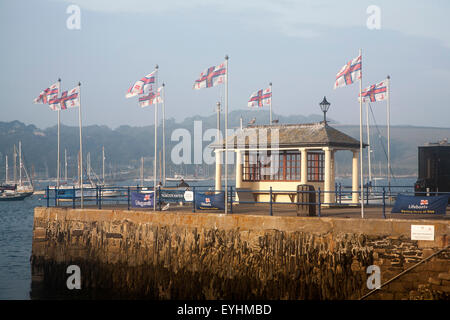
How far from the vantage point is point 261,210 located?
24203 millimetres

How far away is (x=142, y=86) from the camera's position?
Result: 971 inches

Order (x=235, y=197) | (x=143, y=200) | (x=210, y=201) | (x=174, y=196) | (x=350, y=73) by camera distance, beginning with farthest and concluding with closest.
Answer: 1. (x=174, y=196)
2. (x=235, y=197)
3. (x=143, y=200)
4. (x=210, y=201)
5. (x=350, y=73)

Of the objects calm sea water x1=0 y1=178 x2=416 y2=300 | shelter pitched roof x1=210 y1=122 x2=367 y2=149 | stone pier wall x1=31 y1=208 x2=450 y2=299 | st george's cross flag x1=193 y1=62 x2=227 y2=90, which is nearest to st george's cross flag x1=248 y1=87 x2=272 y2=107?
shelter pitched roof x1=210 y1=122 x2=367 y2=149

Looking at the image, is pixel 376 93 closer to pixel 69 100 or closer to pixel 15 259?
pixel 69 100

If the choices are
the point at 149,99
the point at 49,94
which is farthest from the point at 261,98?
the point at 49,94

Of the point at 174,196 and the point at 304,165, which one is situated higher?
the point at 304,165

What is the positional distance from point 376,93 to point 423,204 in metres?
12.7

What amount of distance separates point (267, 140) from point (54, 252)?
10.6 meters

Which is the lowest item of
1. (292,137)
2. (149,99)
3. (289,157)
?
(289,157)

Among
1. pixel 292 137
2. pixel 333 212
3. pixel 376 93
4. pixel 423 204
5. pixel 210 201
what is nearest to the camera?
pixel 423 204

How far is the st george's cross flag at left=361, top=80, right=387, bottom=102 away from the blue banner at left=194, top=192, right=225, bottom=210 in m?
12.3

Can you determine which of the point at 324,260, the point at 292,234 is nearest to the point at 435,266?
the point at 324,260

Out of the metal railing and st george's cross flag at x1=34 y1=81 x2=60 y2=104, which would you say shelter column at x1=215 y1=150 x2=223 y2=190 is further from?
st george's cross flag at x1=34 y1=81 x2=60 y2=104
